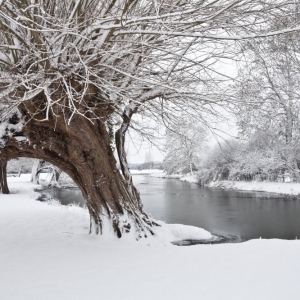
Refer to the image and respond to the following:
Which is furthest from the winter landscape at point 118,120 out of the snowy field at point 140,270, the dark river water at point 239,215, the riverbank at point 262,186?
the riverbank at point 262,186

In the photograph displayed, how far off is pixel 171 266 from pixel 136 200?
2.51 meters

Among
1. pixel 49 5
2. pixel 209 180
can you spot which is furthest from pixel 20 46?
pixel 209 180

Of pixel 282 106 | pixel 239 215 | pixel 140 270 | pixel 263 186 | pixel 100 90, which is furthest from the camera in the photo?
pixel 263 186

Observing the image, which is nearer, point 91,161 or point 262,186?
point 91,161

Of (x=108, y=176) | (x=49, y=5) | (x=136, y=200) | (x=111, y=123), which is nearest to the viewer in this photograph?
(x=49, y=5)

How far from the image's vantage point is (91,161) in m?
4.88

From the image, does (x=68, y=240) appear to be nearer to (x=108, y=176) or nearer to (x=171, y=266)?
(x=108, y=176)

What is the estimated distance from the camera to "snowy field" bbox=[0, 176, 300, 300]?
2.65 m

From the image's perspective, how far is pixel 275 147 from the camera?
62.5 ft

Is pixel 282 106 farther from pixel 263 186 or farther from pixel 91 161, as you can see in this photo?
pixel 263 186

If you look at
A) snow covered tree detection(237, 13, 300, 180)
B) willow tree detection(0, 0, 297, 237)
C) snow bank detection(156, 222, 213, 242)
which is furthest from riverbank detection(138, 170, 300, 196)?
willow tree detection(0, 0, 297, 237)

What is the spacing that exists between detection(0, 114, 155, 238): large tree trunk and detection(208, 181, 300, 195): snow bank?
1628cm

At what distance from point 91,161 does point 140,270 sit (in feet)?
7.10

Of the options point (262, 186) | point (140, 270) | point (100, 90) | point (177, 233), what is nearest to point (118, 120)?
point (100, 90)
